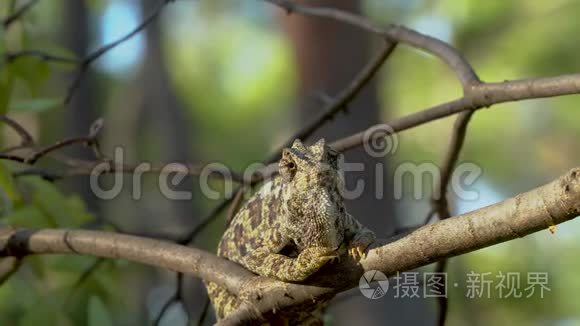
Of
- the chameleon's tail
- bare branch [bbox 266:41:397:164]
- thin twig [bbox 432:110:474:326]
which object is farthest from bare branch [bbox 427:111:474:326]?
the chameleon's tail

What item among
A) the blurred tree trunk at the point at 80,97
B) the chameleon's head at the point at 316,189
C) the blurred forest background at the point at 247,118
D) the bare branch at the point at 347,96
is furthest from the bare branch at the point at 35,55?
the blurred tree trunk at the point at 80,97

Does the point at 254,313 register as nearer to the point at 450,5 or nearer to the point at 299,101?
the point at 299,101

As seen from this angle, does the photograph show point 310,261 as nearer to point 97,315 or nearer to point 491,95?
point 491,95

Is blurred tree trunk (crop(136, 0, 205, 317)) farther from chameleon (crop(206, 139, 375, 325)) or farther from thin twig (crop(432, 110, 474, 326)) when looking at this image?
chameleon (crop(206, 139, 375, 325))

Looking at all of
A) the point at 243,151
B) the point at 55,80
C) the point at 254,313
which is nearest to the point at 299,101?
the point at 254,313

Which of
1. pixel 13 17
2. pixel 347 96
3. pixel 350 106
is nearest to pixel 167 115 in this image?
pixel 350 106
